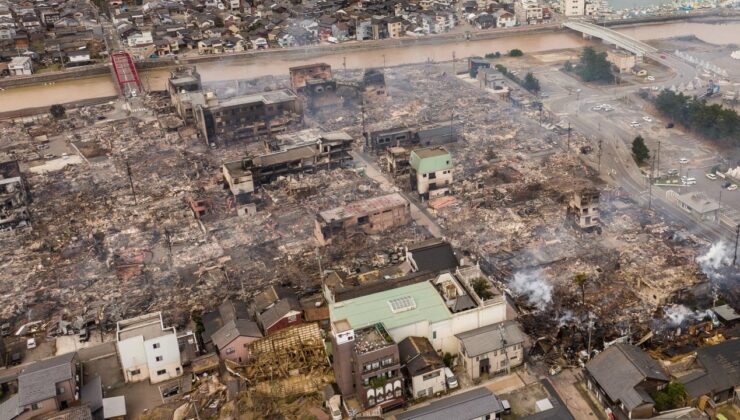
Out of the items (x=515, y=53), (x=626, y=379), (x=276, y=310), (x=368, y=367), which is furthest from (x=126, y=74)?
(x=626, y=379)

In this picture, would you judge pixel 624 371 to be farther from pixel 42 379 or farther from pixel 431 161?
pixel 42 379

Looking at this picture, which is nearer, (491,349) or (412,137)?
(491,349)

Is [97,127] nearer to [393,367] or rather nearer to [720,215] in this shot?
[393,367]

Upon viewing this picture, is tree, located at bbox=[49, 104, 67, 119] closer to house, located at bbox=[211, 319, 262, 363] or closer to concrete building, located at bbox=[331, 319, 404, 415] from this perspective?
house, located at bbox=[211, 319, 262, 363]

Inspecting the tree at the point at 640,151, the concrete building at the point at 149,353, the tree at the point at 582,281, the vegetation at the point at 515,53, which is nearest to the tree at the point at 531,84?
the vegetation at the point at 515,53

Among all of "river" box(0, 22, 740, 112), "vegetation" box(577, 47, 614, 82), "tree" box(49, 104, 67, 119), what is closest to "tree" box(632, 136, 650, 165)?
"vegetation" box(577, 47, 614, 82)

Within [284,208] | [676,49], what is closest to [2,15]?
[284,208]
